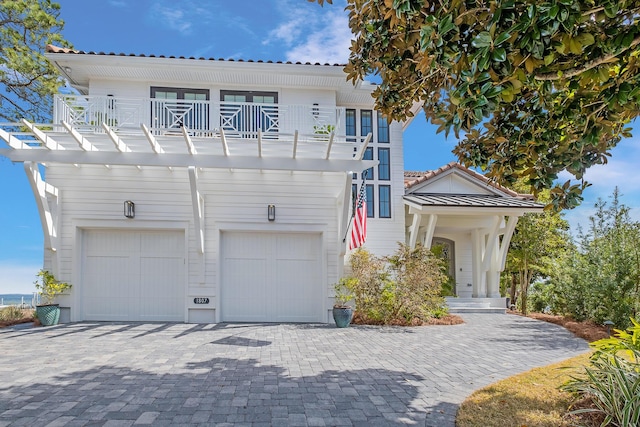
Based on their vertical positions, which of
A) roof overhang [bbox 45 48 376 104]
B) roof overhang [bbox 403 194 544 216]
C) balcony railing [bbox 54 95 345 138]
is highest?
roof overhang [bbox 45 48 376 104]

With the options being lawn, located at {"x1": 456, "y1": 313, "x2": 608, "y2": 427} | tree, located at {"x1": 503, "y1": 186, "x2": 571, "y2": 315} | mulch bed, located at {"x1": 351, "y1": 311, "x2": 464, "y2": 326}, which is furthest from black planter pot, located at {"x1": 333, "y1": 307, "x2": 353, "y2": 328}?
tree, located at {"x1": 503, "y1": 186, "x2": 571, "y2": 315}

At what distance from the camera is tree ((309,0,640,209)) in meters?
2.81

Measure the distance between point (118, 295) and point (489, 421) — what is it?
30.5ft

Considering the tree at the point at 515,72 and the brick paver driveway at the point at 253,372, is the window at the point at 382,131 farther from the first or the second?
the tree at the point at 515,72

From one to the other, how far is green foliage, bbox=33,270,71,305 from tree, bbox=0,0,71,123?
646cm

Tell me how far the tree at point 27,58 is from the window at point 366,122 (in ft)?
31.3

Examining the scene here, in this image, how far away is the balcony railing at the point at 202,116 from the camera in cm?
988

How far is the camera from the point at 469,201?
13117 millimetres

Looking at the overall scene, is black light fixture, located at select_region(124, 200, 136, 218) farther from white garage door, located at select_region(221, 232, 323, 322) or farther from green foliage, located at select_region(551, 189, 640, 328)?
green foliage, located at select_region(551, 189, 640, 328)

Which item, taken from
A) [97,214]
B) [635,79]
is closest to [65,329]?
[97,214]

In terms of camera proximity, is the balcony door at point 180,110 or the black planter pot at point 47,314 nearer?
the black planter pot at point 47,314

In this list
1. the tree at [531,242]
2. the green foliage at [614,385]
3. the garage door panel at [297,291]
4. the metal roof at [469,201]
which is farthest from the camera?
the tree at [531,242]

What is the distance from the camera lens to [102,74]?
11.0 metres

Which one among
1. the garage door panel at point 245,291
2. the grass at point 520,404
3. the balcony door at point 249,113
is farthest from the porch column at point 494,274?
the grass at point 520,404
